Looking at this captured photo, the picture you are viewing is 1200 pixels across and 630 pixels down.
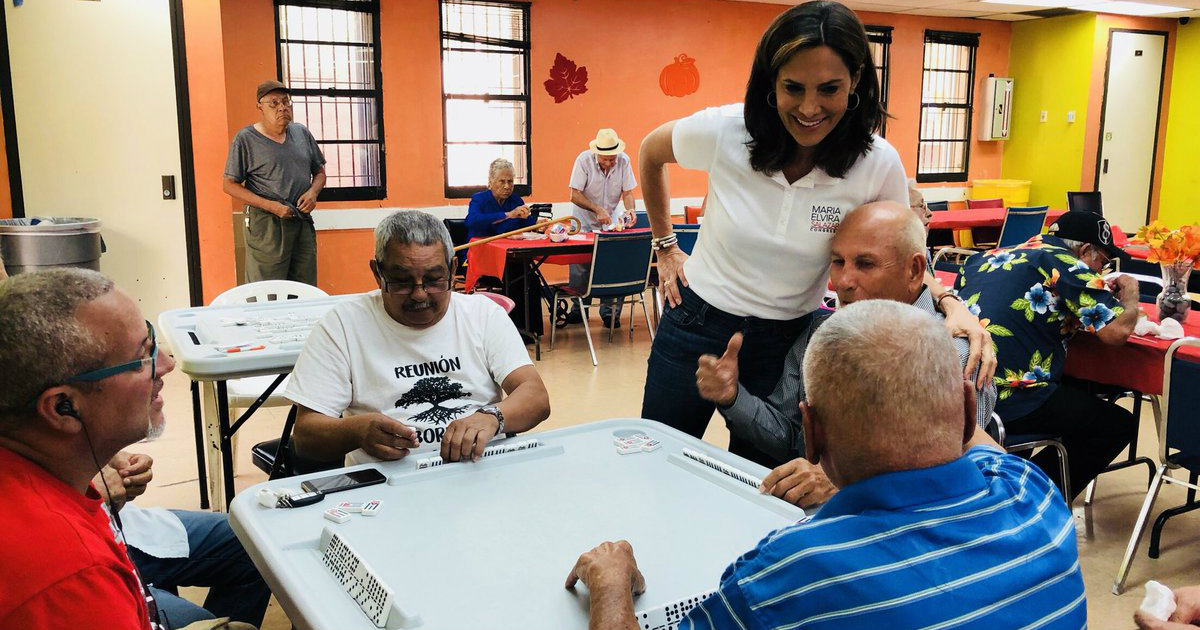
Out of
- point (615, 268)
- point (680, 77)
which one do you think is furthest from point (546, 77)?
point (615, 268)

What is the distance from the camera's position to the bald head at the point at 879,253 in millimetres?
1925

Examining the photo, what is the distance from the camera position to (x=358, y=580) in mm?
1231

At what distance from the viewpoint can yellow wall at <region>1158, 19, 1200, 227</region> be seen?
11094 mm

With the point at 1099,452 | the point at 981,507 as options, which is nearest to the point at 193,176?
the point at 1099,452

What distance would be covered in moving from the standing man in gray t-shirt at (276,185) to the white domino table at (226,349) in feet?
9.38

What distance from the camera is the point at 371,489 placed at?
5.33ft

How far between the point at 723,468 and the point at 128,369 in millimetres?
1033

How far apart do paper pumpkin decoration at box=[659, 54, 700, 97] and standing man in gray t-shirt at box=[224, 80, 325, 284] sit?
4.23 metres

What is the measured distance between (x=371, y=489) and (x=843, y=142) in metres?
1.22

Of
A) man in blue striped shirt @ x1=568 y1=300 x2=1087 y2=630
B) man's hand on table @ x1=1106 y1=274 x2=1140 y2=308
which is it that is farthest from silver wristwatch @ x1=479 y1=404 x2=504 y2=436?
man's hand on table @ x1=1106 y1=274 x2=1140 y2=308

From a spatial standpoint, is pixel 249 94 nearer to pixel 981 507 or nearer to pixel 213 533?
pixel 213 533

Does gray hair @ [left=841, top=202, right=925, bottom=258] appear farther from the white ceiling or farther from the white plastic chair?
the white ceiling

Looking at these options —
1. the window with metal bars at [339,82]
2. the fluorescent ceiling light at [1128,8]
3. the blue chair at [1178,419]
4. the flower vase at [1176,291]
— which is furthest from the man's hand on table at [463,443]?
the fluorescent ceiling light at [1128,8]

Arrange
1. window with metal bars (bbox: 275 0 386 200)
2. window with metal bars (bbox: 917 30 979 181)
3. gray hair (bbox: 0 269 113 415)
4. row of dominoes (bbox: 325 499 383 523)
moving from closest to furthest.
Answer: gray hair (bbox: 0 269 113 415), row of dominoes (bbox: 325 499 383 523), window with metal bars (bbox: 275 0 386 200), window with metal bars (bbox: 917 30 979 181)
